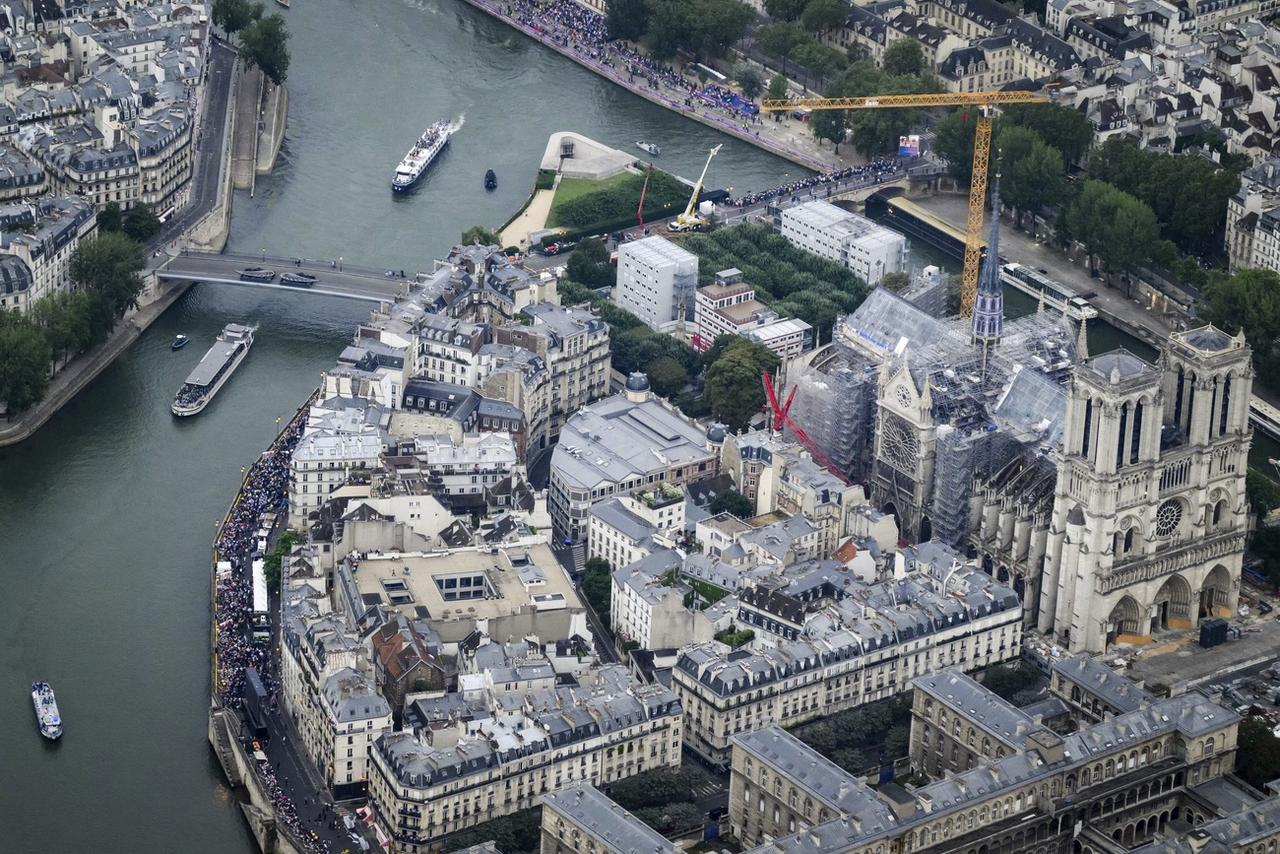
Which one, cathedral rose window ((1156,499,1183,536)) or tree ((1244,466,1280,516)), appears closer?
cathedral rose window ((1156,499,1183,536))

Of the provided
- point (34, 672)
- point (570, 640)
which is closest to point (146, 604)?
point (34, 672)

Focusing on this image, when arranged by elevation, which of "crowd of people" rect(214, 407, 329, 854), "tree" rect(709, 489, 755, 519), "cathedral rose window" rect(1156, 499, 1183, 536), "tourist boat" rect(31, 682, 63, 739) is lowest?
"tourist boat" rect(31, 682, 63, 739)

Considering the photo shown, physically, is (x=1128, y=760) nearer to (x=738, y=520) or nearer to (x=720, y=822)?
(x=720, y=822)

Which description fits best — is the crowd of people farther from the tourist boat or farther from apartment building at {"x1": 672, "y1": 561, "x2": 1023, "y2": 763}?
apartment building at {"x1": 672, "y1": 561, "x2": 1023, "y2": 763}

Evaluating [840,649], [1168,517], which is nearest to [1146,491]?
[1168,517]

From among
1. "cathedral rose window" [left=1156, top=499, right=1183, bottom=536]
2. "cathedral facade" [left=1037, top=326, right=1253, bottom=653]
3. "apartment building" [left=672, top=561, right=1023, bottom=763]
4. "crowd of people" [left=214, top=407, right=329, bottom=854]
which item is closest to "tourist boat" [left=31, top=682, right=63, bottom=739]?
"crowd of people" [left=214, top=407, right=329, bottom=854]

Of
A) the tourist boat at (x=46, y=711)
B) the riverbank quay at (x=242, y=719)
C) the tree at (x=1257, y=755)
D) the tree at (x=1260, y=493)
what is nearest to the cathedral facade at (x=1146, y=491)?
the tree at (x=1260, y=493)
